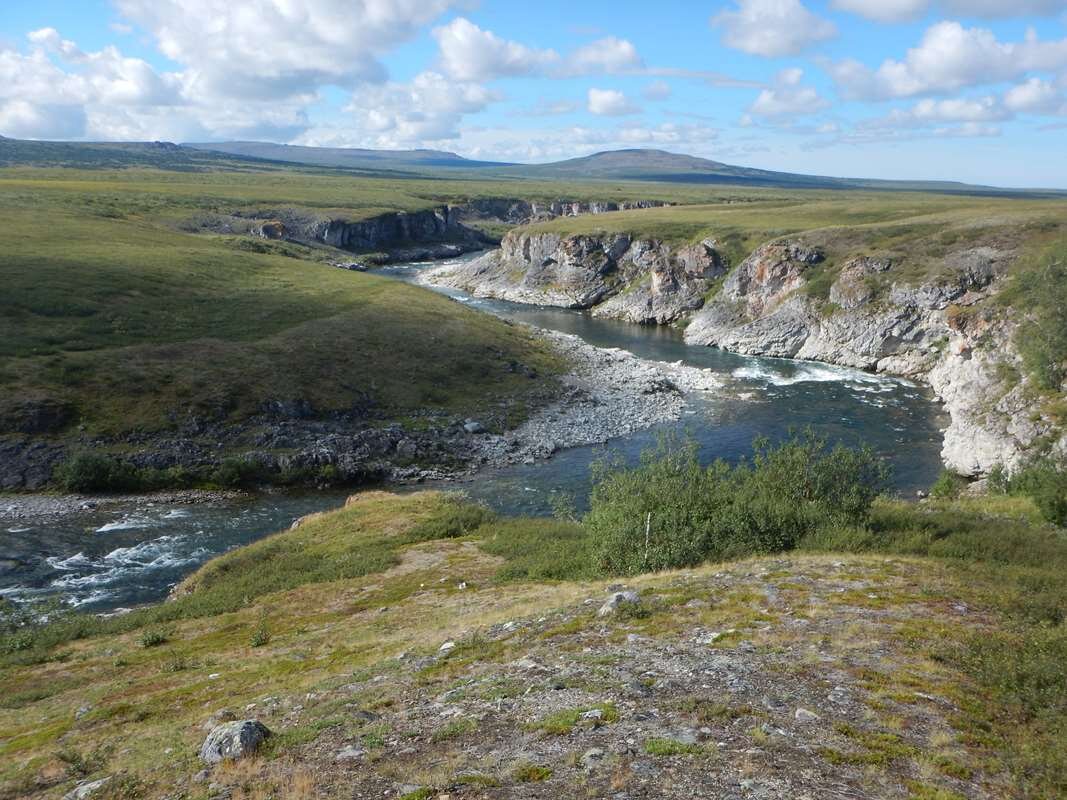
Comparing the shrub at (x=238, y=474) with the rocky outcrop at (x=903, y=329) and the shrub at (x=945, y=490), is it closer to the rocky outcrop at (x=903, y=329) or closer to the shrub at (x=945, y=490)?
the shrub at (x=945, y=490)

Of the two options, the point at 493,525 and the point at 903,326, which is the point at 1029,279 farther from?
the point at 493,525

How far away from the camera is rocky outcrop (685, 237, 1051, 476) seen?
49.2 metres

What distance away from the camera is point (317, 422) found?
5338 cm

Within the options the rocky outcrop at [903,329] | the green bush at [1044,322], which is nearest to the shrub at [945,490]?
the rocky outcrop at [903,329]

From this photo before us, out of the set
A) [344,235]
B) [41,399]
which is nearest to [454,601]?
[41,399]

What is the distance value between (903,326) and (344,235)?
120 m

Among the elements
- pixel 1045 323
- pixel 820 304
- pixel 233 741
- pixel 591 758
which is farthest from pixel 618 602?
pixel 820 304

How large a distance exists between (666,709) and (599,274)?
11002 cm

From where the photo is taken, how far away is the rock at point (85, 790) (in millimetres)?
12453

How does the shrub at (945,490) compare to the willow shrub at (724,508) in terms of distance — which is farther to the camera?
the shrub at (945,490)

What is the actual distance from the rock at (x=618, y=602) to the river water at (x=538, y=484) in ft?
42.0

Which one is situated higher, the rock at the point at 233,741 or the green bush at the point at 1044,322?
the green bush at the point at 1044,322

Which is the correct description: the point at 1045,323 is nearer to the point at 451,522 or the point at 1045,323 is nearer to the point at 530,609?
the point at 451,522

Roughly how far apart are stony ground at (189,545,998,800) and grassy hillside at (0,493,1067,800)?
57 millimetres
